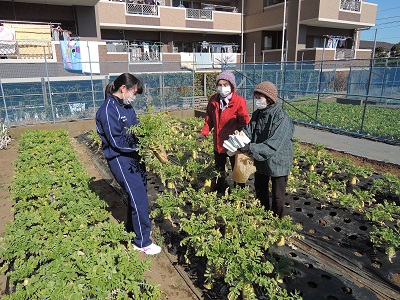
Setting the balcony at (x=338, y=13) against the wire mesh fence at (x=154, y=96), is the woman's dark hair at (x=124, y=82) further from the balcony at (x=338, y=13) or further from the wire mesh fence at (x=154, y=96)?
the balcony at (x=338, y=13)

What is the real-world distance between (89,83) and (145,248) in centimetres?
967

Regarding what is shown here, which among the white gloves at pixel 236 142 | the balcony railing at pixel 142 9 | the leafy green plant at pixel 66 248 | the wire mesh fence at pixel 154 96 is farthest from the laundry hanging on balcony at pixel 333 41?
the leafy green plant at pixel 66 248

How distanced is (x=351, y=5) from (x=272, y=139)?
25898 millimetres

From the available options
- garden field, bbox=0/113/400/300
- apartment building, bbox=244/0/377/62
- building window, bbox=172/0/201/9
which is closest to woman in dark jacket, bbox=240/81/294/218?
garden field, bbox=0/113/400/300

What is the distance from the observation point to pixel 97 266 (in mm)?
2465

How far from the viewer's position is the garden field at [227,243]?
2.47 m

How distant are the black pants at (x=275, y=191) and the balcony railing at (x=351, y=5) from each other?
24.2 meters

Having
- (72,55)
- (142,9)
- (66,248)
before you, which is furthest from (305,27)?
(66,248)

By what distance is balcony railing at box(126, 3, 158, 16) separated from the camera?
2038 centimetres

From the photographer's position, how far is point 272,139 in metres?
3.25

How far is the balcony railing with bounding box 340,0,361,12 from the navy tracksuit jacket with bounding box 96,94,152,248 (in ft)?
82.5

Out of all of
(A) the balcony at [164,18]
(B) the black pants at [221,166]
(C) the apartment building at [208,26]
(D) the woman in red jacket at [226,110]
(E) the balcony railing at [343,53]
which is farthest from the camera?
(E) the balcony railing at [343,53]

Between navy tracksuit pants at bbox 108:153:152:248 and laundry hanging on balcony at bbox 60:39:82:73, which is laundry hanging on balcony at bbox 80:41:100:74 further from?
navy tracksuit pants at bbox 108:153:152:248

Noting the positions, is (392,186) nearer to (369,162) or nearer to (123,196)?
(369,162)
